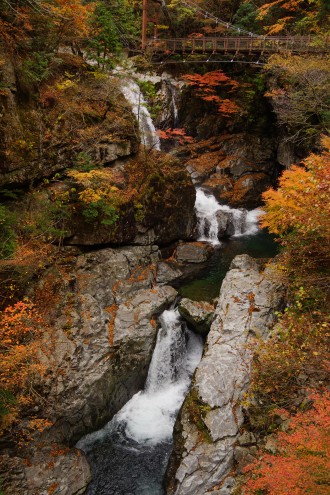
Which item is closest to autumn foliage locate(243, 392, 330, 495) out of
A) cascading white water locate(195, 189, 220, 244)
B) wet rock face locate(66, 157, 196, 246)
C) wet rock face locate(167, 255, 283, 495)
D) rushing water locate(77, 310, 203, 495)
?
wet rock face locate(167, 255, 283, 495)

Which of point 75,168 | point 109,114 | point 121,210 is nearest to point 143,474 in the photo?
point 121,210

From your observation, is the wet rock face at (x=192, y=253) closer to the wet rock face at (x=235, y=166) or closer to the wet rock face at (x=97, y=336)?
the wet rock face at (x=97, y=336)

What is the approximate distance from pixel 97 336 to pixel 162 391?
308cm

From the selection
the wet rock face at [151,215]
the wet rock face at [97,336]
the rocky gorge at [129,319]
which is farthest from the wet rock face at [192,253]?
the wet rock face at [97,336]

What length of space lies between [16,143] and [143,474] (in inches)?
421

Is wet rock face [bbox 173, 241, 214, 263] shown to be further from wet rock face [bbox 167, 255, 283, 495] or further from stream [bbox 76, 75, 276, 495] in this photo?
wet rock face [bbox 167, 255, 283, 495]

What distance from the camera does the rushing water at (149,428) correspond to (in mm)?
8609

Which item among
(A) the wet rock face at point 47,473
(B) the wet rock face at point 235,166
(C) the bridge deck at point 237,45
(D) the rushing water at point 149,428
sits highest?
(C) the bridge deck at point 237,45

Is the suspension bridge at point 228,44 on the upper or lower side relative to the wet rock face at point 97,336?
upper

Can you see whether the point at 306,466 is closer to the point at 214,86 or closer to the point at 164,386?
the point at 164,386

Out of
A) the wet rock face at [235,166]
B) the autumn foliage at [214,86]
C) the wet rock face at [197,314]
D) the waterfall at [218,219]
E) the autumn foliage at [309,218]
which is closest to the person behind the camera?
the autumn foliage at [309,218]

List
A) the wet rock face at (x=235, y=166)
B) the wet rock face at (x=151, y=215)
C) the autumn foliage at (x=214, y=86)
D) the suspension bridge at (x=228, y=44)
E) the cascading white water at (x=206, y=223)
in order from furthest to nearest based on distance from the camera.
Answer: the autumn foliage at (x=214, y=86)
the wet rock face at (x=235, y=166)
the cascading white water at (x=206, y=223)
the suspension bridge at (x=228, y=44)
the wet rock face at (x=151, y=215)

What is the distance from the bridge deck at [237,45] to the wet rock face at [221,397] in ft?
47.0

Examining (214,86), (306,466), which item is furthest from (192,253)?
(214,86)
